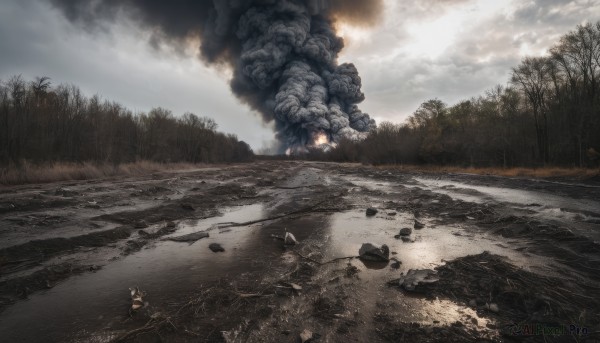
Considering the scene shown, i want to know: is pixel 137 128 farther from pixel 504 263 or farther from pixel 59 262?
pixel 504 263

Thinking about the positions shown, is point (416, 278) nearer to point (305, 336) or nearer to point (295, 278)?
point (295, 278)

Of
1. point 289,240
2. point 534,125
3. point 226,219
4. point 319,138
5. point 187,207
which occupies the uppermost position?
point 319,138

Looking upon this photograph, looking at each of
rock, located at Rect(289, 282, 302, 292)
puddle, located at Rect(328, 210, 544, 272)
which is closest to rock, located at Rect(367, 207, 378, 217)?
puddle, located at Rect(328, 210, 544, 272)

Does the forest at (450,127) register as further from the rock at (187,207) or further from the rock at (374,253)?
the rock at (374,253)

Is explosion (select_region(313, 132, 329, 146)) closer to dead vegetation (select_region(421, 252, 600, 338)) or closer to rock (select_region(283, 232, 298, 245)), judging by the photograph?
rock (select_region(283, 232, 298, 245))

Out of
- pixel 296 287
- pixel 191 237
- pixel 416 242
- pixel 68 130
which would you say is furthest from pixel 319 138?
pixel 296 287

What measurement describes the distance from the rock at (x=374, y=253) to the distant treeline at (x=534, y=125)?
26.4 meters

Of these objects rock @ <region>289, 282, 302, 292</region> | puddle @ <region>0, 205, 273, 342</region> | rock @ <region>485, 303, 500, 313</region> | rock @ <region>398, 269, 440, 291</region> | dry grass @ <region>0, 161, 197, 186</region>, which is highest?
dry grass @ <region>0, 161, 197, 186</region>

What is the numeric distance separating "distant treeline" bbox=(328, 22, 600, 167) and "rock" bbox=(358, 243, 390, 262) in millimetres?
26421

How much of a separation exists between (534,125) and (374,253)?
36.9m

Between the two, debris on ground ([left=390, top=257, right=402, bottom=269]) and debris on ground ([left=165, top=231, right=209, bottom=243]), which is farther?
debris on ground ([left=165, top=231, right=209, bottom=243])

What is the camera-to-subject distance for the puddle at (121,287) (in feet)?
10.0

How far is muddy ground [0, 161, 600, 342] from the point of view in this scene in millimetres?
2928

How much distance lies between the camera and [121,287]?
403 cm
